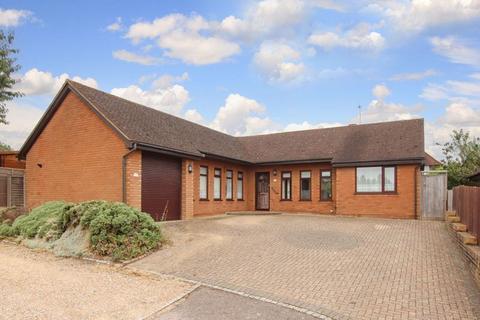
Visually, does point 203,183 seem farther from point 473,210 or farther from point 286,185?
point 473,210

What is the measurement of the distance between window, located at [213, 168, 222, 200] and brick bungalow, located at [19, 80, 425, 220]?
0.05 m

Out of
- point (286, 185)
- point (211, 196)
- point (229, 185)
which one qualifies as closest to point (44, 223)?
point (211, 196)

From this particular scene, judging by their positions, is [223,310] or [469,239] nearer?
[223,310]

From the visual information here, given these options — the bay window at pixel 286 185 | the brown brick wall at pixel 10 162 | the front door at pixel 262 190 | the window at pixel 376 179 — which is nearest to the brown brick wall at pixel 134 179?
Answer: the brown brick wall at pixel 10 162

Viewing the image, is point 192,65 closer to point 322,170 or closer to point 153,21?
point 153,21

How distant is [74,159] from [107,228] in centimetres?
651

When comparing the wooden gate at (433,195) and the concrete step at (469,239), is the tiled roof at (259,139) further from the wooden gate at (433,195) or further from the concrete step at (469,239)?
the concrete step at (469,239)

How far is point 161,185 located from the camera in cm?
1567

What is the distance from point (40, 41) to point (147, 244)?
927cm

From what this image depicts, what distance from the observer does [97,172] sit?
1471cm

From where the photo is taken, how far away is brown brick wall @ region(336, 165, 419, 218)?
18062mm

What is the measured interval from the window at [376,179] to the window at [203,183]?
7.06 meters

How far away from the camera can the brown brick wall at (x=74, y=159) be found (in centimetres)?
1438

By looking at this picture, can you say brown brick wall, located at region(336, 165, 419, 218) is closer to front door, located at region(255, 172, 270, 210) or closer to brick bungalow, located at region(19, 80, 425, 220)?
brick bungalow, located at region(19, 80, 425, 220)
